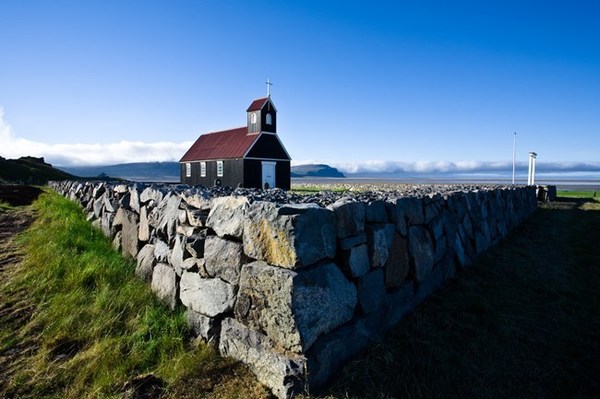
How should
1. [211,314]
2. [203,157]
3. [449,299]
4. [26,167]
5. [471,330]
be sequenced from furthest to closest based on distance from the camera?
[26,167]
[203,157]
[449,299]
[471,330]
[211,314]

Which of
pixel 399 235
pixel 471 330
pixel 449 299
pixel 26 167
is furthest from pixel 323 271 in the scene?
pixel 26 167

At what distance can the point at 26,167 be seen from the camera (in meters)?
37.5

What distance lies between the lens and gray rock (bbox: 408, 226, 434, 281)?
169 inches

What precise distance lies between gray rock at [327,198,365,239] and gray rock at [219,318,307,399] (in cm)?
107

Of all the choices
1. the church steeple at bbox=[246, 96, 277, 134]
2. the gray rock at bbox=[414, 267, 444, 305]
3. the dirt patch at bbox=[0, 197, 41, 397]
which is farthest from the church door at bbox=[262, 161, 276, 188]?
the gray rock at bbox=[414, 267, 444, 305]

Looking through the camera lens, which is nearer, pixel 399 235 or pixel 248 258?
pixel 248 258

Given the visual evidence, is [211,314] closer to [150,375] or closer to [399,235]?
[150,375]

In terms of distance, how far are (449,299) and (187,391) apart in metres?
3.53

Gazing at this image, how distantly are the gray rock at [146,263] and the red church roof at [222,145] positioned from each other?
76.7 ft

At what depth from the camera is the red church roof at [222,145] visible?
2873 centimetres

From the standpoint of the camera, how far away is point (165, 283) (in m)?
4.09

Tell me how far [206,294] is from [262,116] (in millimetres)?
26450

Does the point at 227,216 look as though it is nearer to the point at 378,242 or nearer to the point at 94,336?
the point at 378,242

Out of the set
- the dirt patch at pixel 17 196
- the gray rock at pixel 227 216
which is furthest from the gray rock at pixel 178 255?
the dirt patch at pixel 17 196
